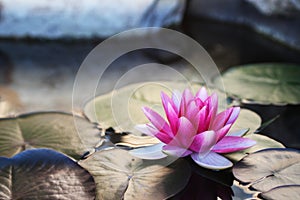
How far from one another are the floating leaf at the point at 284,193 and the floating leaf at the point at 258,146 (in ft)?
0.48

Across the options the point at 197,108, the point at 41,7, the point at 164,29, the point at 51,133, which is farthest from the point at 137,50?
the point at 197,108

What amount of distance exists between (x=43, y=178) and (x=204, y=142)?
41cm

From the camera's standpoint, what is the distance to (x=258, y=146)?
1.20m

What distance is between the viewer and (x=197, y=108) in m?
1.09

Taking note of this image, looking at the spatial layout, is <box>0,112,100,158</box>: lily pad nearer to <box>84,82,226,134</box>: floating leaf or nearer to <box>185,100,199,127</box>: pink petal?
<box>84,82,226,134</box>: floating leaf

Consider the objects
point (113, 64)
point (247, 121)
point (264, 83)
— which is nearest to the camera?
point (247, 121)

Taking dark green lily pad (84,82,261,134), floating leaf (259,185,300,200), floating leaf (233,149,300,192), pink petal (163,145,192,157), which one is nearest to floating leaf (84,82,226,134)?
dark green lily pad (84,82,261,134)

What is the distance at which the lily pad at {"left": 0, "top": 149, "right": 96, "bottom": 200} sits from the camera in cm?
100

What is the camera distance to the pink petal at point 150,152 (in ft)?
3.66

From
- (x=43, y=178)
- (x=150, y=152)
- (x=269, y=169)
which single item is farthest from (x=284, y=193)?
(x=43, y=178)

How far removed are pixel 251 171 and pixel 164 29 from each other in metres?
1.68

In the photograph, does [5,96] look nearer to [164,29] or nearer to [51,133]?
[51,133]

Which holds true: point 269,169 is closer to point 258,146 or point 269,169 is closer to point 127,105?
point 258,146

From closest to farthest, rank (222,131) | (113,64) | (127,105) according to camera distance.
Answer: (222,131), (127,105), (113,64)
